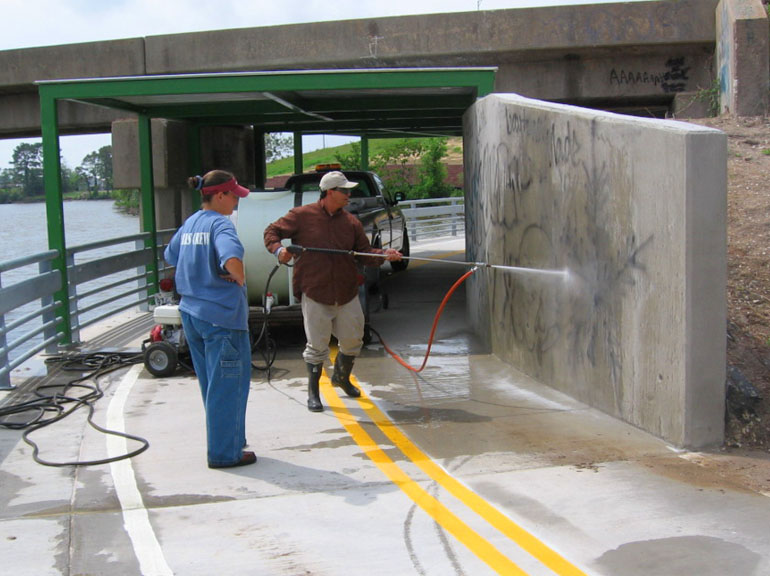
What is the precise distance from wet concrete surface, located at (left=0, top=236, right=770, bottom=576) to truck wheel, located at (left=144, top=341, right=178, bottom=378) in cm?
112

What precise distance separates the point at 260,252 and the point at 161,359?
1829 millimetres

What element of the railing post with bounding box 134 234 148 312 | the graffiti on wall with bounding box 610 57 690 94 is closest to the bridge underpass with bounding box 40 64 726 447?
the railing post with bounding box 134 234 148 312

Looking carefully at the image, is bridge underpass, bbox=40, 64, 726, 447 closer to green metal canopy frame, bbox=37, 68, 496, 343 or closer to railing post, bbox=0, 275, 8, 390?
green metal canopy frame, bbox=37, 68, 496, 343

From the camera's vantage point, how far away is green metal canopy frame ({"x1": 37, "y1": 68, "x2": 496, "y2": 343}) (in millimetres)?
11203

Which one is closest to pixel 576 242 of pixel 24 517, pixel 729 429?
pixel 729 429

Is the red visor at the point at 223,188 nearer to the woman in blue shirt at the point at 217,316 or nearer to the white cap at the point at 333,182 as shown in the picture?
the woman in blue shirt at the point at 217,316

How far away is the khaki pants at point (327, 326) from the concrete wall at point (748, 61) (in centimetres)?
966

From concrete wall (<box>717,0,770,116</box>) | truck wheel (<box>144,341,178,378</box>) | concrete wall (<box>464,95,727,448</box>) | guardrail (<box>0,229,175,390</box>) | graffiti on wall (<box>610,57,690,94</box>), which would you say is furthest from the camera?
graffiti on wall (<box>610,57,690,94</box>)

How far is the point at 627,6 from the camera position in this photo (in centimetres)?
1758

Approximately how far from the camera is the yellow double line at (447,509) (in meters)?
4.36

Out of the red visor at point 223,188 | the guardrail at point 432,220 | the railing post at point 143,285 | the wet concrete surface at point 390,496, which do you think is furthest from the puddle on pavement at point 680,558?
the guardrail at point 432,220

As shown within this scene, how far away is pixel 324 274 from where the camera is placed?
7.68 metres

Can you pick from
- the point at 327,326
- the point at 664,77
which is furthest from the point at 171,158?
the point at 327,326

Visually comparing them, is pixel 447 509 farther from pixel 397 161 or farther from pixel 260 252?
pixel 397 161
